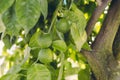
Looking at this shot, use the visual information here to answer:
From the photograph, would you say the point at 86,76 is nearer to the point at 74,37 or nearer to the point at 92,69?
the point at 92,69

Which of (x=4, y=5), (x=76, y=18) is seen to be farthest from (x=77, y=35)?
(x=4, y=5)

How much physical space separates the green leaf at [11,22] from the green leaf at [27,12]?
0.04 m

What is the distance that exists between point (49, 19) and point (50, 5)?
3cm

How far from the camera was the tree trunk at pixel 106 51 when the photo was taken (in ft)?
2.18

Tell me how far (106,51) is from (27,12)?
0.84 ft

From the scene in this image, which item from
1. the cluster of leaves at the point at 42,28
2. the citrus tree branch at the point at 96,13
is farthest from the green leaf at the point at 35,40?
the citrus tree branch at the point at 96,13

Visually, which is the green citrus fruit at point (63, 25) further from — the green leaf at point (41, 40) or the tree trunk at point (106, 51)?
the tree trunk at point (106, 51)

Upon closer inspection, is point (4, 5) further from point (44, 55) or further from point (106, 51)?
point (106, 51)

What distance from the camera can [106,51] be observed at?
682 millimetres

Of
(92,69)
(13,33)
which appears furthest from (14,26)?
(92,69)

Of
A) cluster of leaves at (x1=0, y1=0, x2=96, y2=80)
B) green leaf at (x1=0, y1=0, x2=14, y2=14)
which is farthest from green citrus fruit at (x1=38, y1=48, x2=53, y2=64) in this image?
green leaf at (x1=0, y1=0, x2=14, y2=14)

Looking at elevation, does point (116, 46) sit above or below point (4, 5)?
below

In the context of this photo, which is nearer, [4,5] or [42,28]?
[4,5]

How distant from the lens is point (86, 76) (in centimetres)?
69
